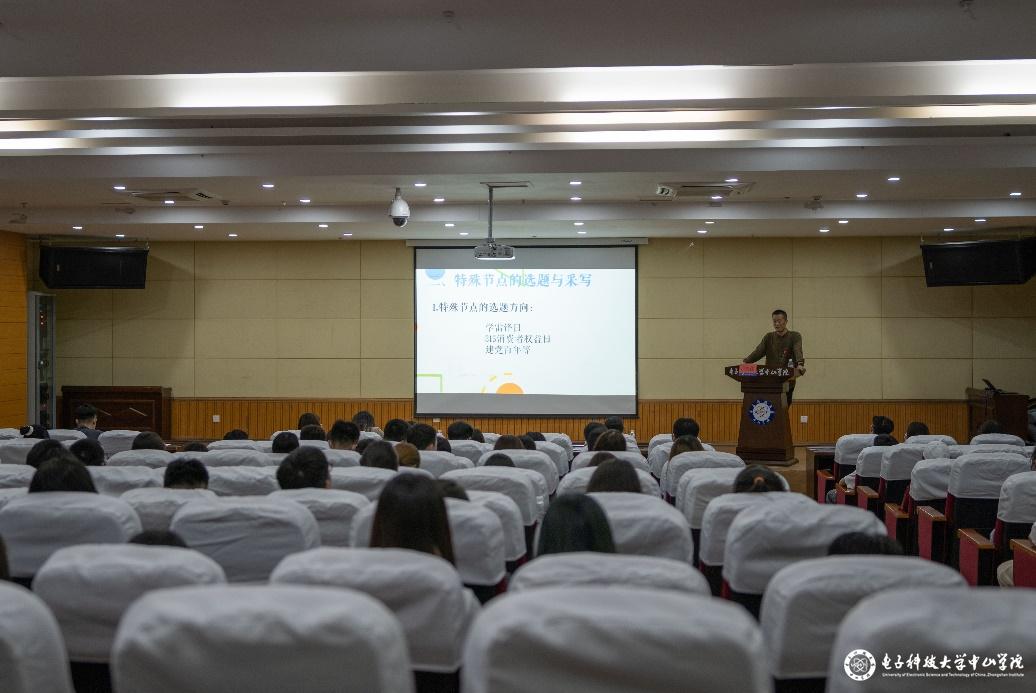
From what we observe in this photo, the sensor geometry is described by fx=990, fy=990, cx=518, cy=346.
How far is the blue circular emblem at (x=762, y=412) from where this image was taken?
455 inches

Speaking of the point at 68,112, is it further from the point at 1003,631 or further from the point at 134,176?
the point at 1003,631

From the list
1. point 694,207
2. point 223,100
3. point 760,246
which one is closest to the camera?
point 223,100

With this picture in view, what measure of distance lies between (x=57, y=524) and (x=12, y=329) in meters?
12.1

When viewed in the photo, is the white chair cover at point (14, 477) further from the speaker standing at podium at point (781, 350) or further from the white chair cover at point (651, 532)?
the speaker standing at podium at point (781, 350)

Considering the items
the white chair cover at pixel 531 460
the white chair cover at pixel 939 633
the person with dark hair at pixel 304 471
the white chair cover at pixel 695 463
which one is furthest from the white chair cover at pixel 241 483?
the white chair cover at pixel 939 633

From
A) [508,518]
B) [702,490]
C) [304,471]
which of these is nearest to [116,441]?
[304,471]

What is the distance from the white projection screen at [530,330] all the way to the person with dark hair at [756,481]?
1027 centimetres

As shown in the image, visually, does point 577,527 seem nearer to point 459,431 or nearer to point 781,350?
point 459,431

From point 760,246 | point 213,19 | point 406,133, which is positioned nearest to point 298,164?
point 406,133

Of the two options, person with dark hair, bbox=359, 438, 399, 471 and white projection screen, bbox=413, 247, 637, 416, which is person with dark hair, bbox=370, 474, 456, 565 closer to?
person with dark hair, bbox=359, 438, 399, 471

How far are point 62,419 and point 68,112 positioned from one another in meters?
8.76

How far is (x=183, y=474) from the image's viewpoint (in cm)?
479

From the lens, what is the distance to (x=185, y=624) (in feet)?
5.83

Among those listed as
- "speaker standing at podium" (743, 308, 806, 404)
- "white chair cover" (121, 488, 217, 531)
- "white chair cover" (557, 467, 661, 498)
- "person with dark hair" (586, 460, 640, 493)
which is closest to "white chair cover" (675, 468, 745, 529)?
"white chair cover" (557, 467, 661, 498)
